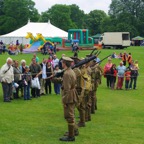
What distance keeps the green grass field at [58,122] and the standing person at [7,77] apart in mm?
443

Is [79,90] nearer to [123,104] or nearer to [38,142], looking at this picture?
[38,142]

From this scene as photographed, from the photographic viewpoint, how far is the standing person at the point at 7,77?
15844 millimetres

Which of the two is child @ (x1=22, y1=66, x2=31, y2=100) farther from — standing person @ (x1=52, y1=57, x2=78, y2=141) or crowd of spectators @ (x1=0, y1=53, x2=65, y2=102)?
standing person @ (x1=52, y1=57, x2=78, y2=141)

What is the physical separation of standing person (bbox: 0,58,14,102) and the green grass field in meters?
0.44

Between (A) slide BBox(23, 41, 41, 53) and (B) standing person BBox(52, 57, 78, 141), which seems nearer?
(B) standing person BBox(52, 57, 78, 141)

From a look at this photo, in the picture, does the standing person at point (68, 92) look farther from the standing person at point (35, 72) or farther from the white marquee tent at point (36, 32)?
the white marquee tent at point (36, 32)

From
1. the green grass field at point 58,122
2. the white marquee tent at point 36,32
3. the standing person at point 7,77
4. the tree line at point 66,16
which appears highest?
the tree line at point 66,16

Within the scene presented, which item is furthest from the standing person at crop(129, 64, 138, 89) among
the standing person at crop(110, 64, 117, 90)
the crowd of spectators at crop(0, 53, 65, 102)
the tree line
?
the tree line

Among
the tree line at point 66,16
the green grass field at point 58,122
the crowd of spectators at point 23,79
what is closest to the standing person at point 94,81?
the green grass field at point 58,122

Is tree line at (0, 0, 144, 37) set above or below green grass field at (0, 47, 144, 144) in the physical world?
above

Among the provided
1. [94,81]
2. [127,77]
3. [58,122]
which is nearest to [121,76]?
[127,77]

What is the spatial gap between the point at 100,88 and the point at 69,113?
1297 centimetres

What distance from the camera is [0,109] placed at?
14.3 meters

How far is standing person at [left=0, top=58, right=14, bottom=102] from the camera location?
15844mm
